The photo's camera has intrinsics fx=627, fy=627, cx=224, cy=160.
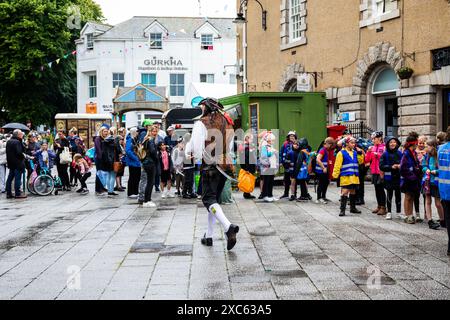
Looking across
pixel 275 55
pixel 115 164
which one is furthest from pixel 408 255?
pixel 275 55

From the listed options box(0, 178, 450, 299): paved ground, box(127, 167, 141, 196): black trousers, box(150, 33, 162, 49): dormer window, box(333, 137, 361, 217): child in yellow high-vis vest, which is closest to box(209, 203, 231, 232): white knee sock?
box(0, 178, 450, 299): paved ground

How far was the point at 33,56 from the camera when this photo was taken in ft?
154

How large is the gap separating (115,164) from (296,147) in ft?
16.8

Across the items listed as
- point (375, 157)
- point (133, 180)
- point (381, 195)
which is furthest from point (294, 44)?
point (381, 195)

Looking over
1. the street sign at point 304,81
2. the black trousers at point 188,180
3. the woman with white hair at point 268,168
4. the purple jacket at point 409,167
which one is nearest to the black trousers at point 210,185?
the purple jacket at point 409,167

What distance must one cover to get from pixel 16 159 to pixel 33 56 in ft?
104

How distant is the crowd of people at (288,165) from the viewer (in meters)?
11.5

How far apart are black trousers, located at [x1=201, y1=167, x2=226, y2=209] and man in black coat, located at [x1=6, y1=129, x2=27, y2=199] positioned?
33.0 ft

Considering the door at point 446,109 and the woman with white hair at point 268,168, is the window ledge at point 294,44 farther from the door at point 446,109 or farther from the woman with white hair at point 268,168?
the woman with white hair at point 268,168

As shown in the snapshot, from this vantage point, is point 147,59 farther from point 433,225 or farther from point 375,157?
point 433,225

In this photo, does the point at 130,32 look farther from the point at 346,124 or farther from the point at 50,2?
the point at 346,124

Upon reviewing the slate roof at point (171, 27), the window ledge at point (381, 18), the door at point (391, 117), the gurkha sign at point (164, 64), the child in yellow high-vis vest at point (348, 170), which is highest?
the slate roof at point (171, 27)

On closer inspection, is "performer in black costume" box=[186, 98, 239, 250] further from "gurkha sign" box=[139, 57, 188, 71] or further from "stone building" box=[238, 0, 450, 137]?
"gurkha sign" box=[139, 57, 188, 71]

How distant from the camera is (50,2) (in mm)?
48906
